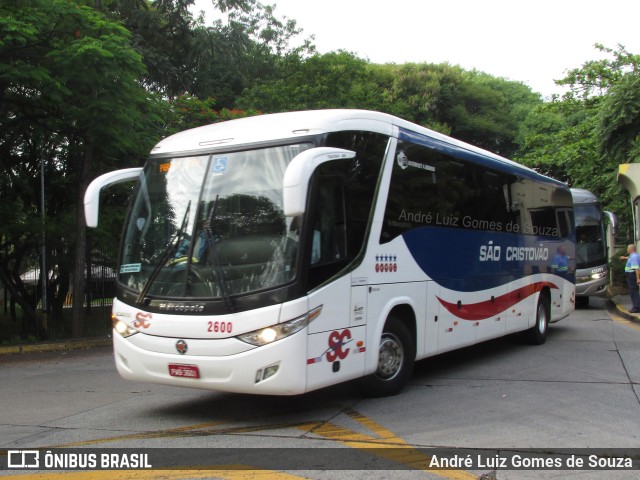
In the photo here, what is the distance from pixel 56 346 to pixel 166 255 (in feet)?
29.4

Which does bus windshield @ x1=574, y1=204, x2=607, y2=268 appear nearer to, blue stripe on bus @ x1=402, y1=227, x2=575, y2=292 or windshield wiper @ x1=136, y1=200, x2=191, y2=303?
blue stripe on bus @ x1=402, y1=227, x2=575, y2=292

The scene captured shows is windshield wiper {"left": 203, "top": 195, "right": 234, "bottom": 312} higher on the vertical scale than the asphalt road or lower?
higher

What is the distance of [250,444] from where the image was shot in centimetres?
560

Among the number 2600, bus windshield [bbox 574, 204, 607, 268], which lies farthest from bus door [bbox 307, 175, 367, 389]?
bus windshield [bbox 574, 204, 607, 268]

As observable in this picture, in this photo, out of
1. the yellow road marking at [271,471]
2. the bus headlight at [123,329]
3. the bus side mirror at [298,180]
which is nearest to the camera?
the yellow road marking at [271,471]

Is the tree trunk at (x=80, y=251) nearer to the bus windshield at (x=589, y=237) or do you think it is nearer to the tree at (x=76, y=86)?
the tree at (x=76, y=86)

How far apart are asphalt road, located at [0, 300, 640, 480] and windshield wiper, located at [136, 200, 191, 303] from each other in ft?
4.59

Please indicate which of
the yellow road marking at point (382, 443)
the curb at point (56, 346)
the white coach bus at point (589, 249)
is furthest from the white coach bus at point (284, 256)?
the white coach bus at point (589, 249)

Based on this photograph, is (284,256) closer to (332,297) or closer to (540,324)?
(332,297)

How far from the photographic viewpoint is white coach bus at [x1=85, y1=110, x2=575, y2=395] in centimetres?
588

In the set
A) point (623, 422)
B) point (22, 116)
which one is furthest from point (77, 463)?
point (22, 116)

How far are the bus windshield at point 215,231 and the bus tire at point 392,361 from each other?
1950 mm

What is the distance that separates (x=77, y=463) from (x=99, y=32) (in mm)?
9989

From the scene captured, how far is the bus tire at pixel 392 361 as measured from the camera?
23.7 feet
